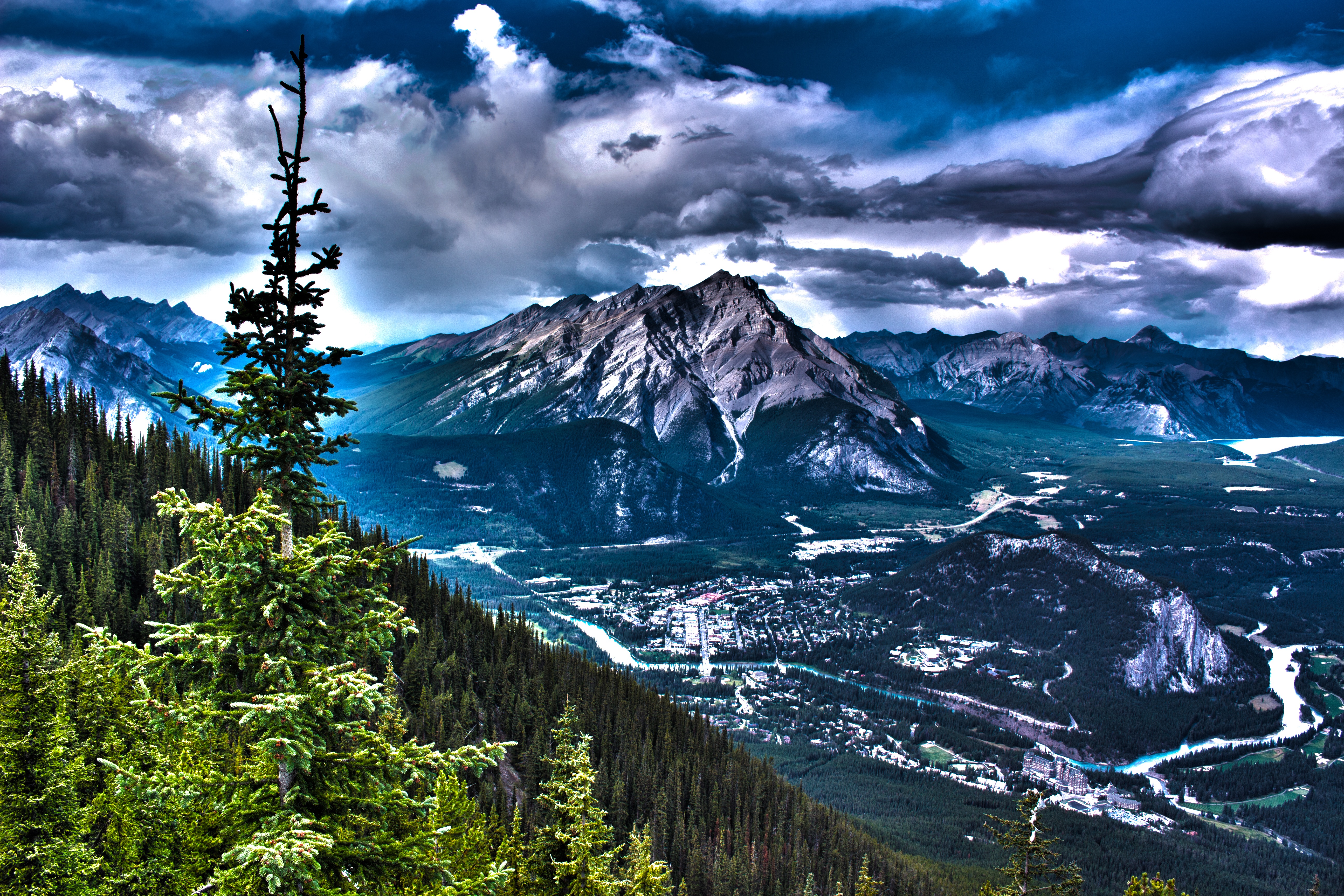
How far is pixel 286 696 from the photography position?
1298 centimetres

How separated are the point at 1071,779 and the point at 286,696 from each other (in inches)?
6959

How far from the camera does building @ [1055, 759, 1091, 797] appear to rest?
487ft

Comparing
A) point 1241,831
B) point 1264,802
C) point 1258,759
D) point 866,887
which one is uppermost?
point 866,887

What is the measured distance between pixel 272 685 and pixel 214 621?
1777mm

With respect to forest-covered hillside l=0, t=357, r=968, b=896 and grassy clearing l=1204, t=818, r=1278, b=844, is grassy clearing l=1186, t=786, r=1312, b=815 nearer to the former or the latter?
grassy clearing l=1204, t=818, r=1278, b=844

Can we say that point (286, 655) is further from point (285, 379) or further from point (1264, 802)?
point (1264, 802)

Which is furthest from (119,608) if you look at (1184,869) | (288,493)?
(1184,869)

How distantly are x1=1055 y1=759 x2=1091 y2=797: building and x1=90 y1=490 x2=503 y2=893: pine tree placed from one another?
16622 centimetres

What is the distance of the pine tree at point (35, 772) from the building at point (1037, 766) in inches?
6417

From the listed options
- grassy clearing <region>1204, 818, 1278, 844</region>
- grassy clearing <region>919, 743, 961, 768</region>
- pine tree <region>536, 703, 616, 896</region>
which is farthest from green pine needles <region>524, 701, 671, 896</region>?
grassy clearing <region>1204, 818, 1278, 844</region>

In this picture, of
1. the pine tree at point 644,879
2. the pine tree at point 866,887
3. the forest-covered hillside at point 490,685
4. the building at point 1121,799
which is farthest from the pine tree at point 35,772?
the building at point 1121,799

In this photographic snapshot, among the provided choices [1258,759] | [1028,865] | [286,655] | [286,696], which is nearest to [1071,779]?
[1258,759]

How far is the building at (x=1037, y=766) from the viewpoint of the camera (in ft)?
498

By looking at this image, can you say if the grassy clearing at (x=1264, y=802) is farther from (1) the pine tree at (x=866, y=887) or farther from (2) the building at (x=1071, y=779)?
(1) the pine tree at (x=866, y=887)
